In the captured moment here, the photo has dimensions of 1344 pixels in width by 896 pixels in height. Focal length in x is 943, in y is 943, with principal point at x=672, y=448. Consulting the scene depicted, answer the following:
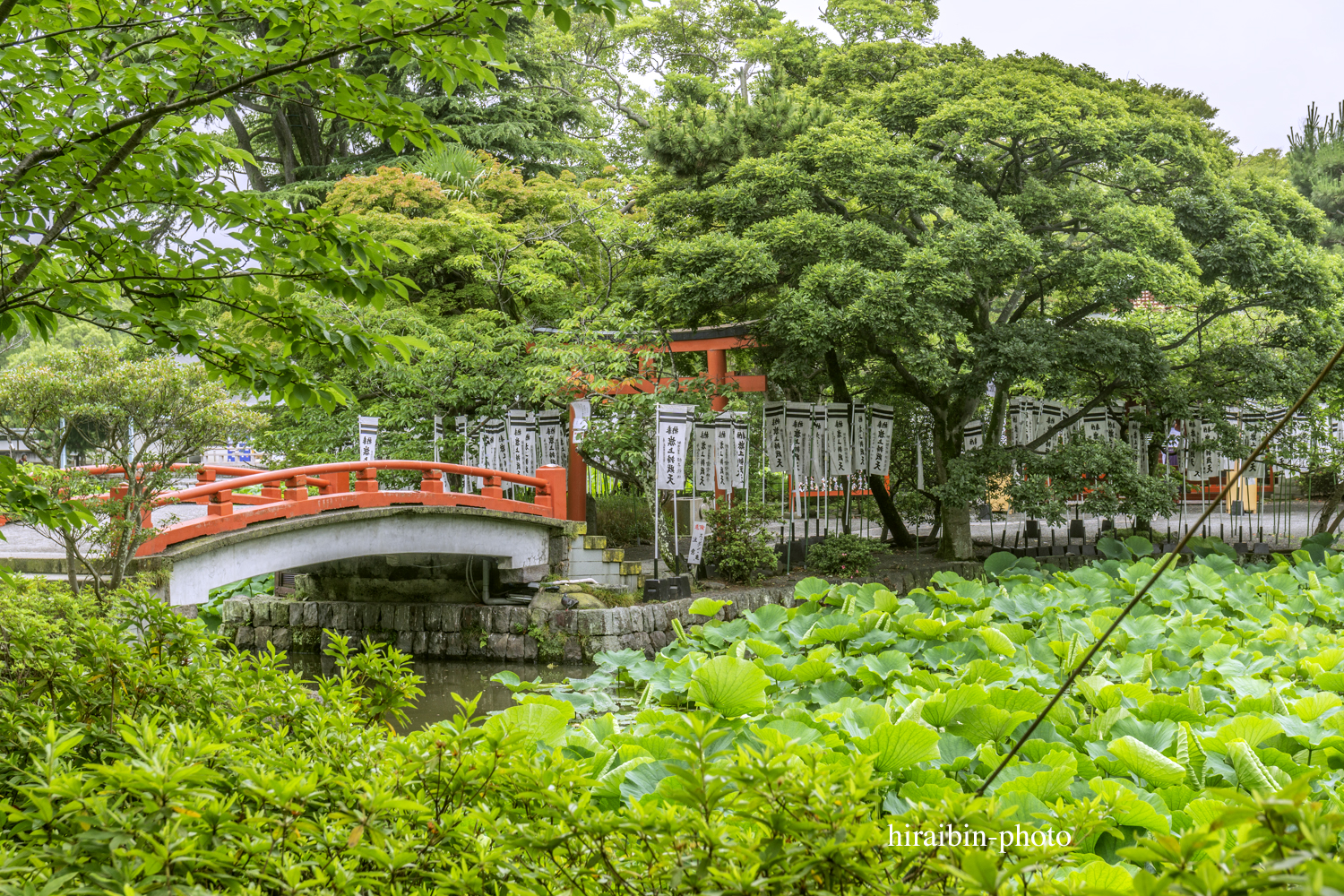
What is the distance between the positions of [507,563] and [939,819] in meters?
12.2

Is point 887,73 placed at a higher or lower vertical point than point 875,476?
higher

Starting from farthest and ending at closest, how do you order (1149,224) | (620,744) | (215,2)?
(1149,224) → (620,744) → (215,2)

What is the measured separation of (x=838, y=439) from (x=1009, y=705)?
11022mm

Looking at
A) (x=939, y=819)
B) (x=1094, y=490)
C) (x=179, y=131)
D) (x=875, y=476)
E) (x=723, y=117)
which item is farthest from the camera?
(x=875, y=476)

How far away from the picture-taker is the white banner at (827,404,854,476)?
14.0 metres

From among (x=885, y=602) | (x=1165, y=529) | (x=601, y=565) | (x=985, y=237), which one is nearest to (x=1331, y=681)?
(x=885, y=602)

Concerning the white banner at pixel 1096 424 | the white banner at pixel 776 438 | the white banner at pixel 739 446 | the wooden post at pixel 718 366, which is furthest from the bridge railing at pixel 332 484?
the white banner at pixel 1096 424

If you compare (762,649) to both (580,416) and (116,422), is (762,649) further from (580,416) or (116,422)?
(580,416)

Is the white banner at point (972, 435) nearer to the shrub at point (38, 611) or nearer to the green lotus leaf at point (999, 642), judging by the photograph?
the green lotus leaf at point (999, 642)

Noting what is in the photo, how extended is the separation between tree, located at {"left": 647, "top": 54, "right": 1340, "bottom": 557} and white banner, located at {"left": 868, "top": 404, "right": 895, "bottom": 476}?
26.0 inches

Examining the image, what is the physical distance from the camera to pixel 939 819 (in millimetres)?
1770

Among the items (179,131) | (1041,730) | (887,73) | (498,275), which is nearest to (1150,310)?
(887,73)

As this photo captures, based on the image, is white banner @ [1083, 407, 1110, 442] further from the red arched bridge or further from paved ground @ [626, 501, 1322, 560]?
the red arched bridge

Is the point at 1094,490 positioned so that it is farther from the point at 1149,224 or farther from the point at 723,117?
the point at 723,117
